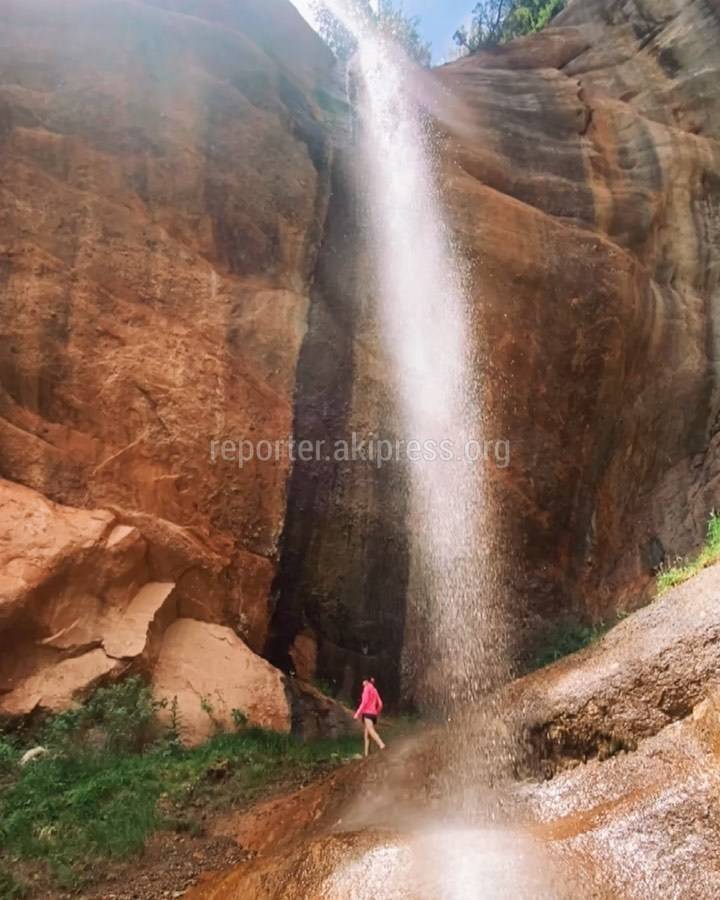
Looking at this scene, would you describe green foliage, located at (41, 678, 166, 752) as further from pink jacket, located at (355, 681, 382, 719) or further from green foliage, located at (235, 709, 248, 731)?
pink jacket, located at (355, 681, 382, 719)

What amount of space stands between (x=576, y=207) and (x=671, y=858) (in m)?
11.8

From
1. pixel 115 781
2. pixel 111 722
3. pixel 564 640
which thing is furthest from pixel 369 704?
pixel 564 640

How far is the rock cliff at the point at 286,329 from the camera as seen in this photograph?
30.2 feet

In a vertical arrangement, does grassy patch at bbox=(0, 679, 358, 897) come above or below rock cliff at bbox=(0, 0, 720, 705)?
below

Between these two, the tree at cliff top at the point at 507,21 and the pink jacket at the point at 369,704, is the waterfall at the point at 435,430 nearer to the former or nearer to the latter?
the pink jacket at the point at 369,704

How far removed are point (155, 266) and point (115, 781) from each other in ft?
22.1

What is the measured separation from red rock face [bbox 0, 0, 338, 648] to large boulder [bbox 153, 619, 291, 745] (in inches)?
21.7

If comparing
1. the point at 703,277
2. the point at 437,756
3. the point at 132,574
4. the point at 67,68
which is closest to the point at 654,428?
the point at 703,277

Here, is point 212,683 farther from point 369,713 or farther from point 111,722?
point 369,713

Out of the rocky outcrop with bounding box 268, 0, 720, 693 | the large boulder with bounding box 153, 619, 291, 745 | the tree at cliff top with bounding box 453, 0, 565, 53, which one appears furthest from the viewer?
the tree at cliff top with bounding box 453, 0, 565, 53

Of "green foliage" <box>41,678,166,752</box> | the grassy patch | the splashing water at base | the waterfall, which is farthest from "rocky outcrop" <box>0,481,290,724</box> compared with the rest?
the splashing water at base

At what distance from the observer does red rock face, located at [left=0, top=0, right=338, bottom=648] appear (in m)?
9.23

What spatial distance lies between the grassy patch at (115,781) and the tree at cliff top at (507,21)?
70.1 feet

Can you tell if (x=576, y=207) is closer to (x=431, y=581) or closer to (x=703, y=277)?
(x=703, y=277)
